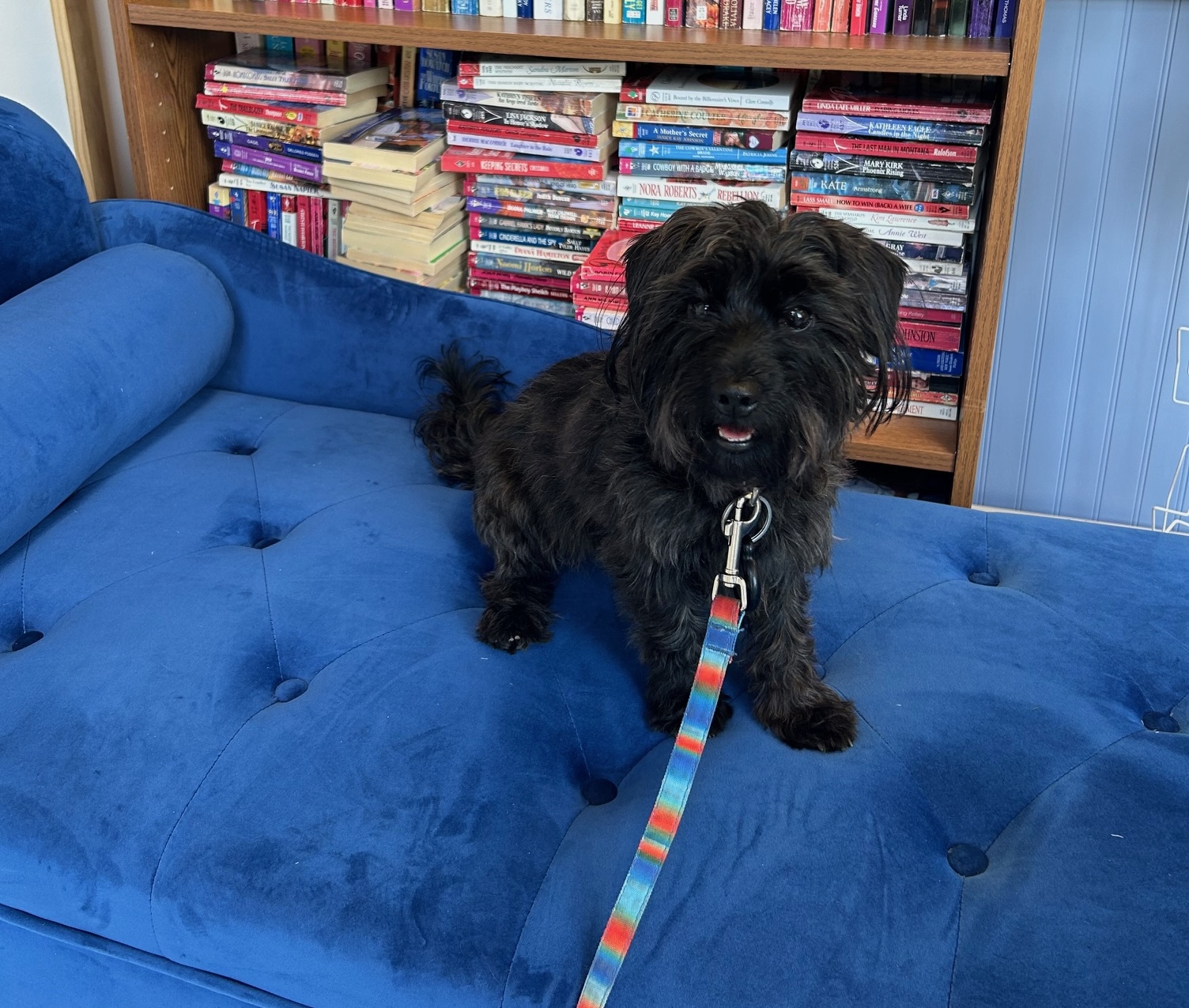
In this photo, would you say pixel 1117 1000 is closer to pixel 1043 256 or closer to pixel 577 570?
pixel 577 570

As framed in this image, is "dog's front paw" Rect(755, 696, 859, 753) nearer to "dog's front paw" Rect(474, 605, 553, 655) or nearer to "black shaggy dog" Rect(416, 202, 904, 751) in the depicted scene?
"black shaggy dog" Rect(416, 202, 904, 751)

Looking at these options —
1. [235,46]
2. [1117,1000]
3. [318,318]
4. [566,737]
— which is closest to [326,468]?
[318,318]

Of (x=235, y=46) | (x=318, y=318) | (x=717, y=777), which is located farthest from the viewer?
(x=235, y=46)

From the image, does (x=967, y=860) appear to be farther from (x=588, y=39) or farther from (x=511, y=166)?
(x=511, y=166)

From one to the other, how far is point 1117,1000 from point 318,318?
1.54m

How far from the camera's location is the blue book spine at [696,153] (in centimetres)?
184

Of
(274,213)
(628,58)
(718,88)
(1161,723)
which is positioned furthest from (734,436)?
(274,213)

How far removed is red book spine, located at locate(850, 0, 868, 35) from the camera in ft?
5.76

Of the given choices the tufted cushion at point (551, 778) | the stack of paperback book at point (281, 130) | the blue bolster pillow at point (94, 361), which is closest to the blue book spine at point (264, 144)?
the stack of paperback book at point (281, 130)

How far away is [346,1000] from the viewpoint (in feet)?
3.44

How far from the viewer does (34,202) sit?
173cm

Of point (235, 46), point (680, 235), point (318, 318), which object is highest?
point (235, 46)

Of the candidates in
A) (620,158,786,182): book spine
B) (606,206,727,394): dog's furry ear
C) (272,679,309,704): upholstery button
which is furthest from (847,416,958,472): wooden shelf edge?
(272,679,309,704): upholstery button

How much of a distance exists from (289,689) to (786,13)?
1.31m
